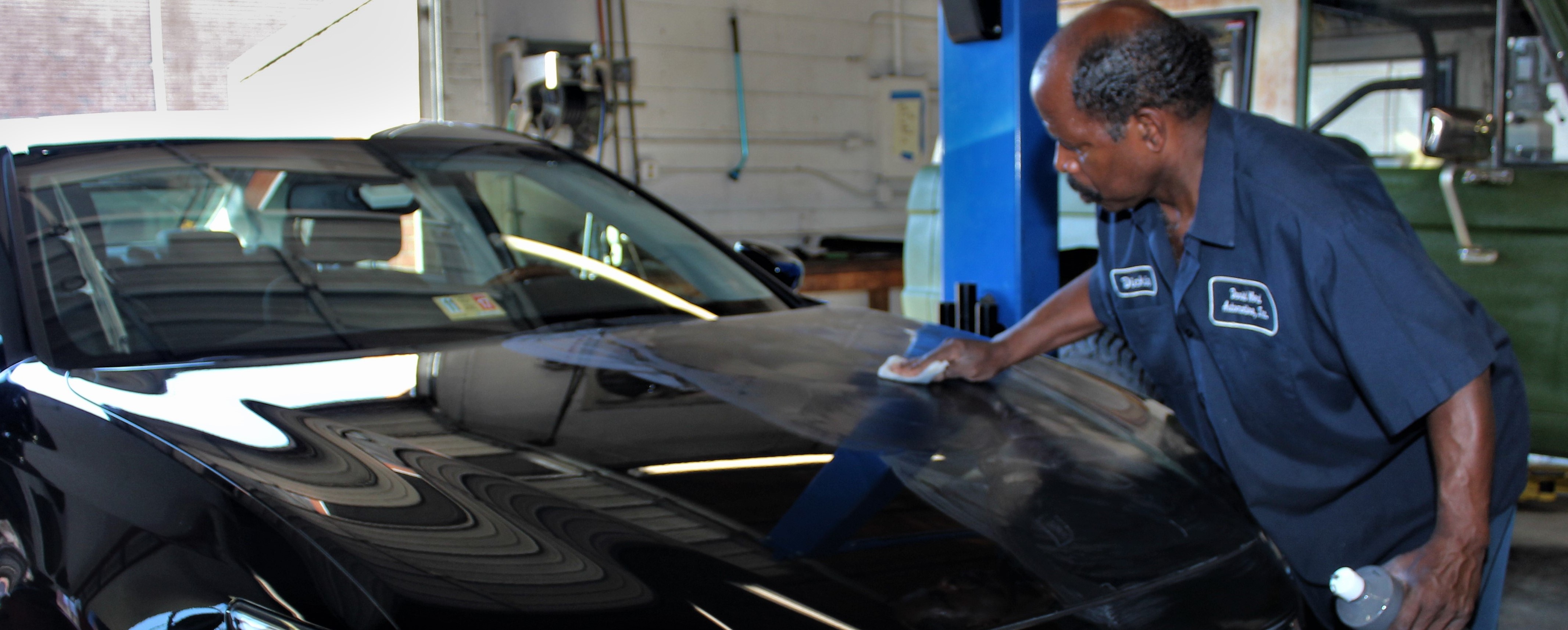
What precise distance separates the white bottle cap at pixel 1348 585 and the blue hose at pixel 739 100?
547 centimetres

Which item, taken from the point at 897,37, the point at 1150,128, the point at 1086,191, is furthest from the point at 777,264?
the point at 897,37

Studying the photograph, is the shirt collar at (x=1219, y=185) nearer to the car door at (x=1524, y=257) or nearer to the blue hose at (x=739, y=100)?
the car door at (x=1524, y=257)

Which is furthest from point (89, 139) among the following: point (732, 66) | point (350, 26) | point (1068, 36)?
point (732, 66)

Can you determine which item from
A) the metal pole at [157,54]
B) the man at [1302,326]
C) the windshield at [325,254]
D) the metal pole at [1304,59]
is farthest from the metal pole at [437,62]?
the man at [1302,326]

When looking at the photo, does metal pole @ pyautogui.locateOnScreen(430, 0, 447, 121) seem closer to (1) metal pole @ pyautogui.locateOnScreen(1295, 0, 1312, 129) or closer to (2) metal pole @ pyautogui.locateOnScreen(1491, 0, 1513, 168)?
(1) metal pole @ pyautogui.locateOnScreen(1295, 0, 1312, 129)

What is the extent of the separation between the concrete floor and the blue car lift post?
1.25 meters

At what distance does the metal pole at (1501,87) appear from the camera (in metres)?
3.12

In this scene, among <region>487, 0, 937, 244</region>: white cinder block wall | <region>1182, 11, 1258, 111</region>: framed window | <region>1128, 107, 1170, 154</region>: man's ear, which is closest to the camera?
<region>1128, 107, 1170, 154</region>: man's ear

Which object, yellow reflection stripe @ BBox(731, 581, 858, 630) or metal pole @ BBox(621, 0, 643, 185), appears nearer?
yellow reflection stripe @ BBox(731, 581, 858, 630)

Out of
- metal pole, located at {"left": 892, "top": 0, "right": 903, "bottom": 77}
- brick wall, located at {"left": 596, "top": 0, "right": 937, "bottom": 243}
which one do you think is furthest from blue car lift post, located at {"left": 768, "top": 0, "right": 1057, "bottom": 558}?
metal pole, located at {"left": 892, "top": 0, "right": 903, "bottom": 77}

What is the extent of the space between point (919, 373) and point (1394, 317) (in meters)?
0.71

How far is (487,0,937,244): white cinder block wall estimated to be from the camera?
620 centimetres

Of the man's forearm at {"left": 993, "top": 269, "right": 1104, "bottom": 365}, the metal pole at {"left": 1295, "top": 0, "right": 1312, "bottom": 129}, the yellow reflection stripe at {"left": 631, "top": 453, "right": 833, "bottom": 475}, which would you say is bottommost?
the yellow reflection stripe at {"left": 631, "top": 453, "right": 833, "bottom": 475}

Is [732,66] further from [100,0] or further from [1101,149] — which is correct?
[1101,149]
